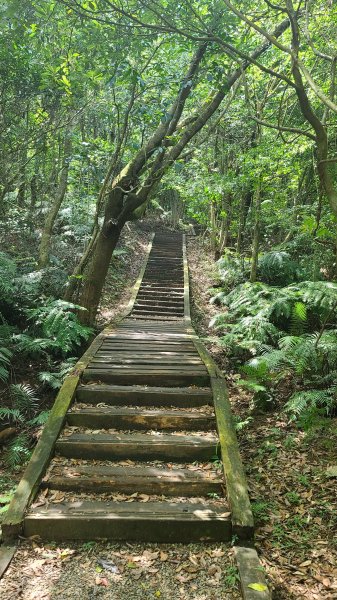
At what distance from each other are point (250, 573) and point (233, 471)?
3.18ft

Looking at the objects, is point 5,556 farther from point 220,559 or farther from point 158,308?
point 158,308

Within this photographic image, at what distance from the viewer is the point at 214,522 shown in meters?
3.21

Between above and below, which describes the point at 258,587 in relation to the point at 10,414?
above

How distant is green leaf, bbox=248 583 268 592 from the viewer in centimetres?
262

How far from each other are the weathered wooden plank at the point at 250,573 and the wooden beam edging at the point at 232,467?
14 centimetres

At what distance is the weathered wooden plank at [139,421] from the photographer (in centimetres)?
449

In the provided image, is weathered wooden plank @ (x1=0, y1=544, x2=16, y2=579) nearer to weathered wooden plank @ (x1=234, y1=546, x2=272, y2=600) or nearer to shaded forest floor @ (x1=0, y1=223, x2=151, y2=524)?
shaded forest floor @ (x1=0, y1=223, x2=151, y2=524)

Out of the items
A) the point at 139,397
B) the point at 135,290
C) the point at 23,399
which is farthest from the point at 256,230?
the point at 23,399

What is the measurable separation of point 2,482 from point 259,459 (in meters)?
2.79

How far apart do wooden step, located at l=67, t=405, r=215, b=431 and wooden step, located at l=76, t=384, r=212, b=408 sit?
386 millimetres

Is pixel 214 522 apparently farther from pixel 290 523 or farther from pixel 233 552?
pixel 290 523

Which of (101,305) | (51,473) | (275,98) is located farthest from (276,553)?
(275,98)

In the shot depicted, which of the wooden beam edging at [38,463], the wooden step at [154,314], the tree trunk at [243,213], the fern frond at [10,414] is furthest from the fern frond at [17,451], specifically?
the tree trunk at [243,213]

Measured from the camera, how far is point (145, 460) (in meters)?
4.07
